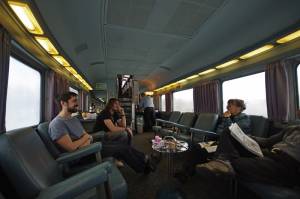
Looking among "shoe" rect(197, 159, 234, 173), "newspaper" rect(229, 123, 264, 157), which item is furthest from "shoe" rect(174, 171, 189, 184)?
"newspaper" rect(229, 123, 264, 157)

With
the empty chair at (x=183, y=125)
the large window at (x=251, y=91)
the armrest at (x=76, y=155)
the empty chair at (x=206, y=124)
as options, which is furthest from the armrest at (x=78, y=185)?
the large window at (x=251, y=91)

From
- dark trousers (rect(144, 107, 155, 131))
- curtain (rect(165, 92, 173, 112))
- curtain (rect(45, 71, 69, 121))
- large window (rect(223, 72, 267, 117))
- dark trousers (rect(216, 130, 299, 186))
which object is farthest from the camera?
curtain (rect(165, 92, 173, 112))

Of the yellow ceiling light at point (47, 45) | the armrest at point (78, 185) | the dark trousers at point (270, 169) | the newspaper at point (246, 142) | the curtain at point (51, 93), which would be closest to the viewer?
the armrest at point (78, 185)

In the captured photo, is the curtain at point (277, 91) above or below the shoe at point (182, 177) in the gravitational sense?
above

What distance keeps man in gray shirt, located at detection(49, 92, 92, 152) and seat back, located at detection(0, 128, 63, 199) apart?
355 millimetres

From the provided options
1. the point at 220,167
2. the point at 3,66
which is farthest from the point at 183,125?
the point at 3,66

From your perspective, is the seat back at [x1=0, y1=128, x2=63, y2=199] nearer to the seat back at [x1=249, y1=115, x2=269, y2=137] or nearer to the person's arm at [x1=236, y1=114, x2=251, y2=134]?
the person's arm at [x1=236, y1=114, x2=251, y2=134]

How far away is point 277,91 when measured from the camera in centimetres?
252

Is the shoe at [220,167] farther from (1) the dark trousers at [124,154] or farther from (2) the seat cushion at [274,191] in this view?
(1) the dark trousers at [124,154]

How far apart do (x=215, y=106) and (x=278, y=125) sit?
1.86m

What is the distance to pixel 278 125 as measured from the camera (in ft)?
7.50

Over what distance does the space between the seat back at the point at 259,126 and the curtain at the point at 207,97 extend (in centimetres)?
147

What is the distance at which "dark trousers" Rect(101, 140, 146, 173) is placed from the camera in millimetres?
1997

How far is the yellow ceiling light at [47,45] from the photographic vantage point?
199 centimetres
